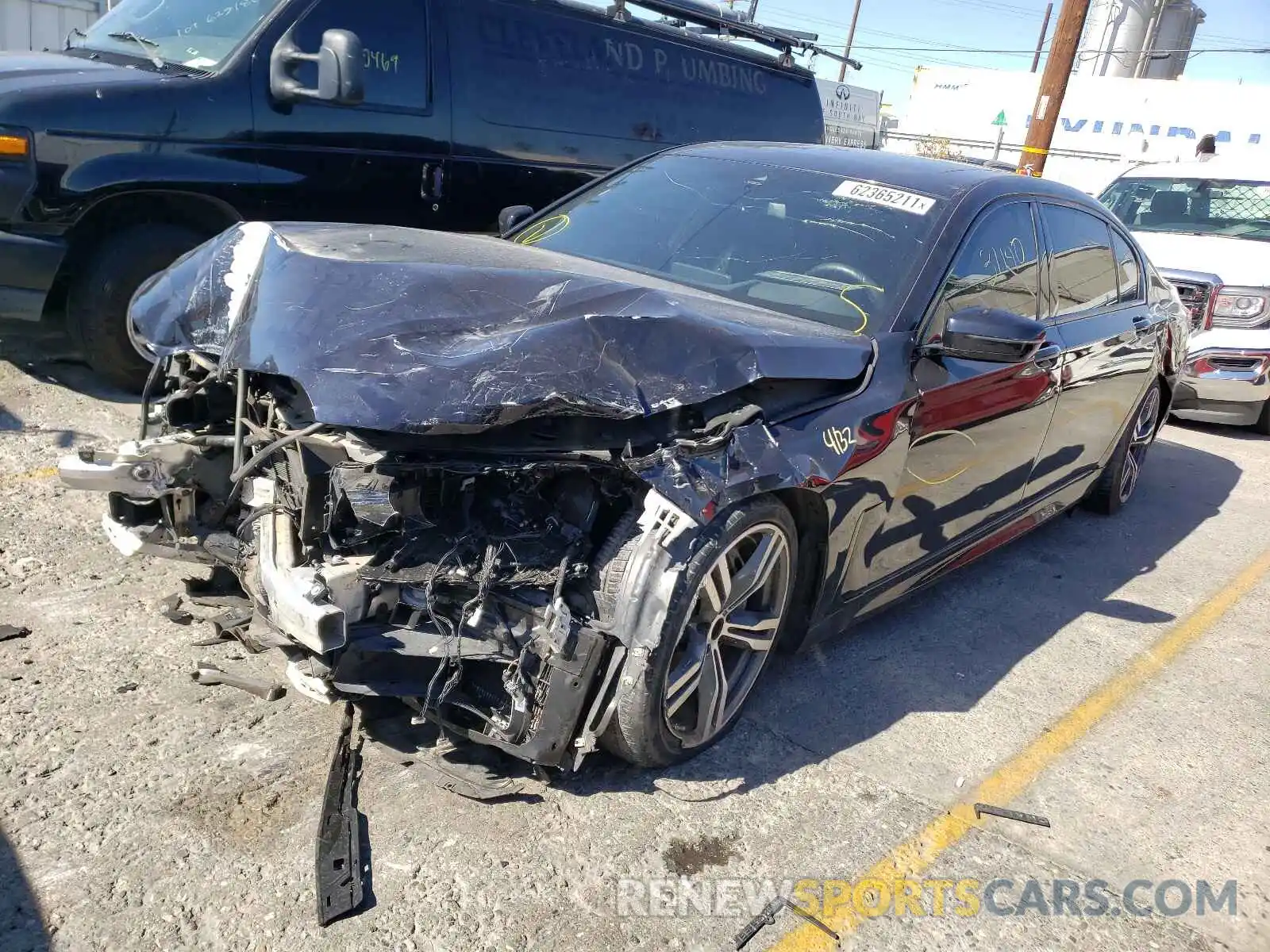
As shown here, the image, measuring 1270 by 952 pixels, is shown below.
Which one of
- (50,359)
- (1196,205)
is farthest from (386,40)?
(1196,205)

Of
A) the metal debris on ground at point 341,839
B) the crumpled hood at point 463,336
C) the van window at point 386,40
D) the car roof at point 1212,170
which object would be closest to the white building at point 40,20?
the van window at point 386,40

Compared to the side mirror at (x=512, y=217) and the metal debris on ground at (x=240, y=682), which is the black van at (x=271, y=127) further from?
the metal debris on ground at (x=240, y=682)

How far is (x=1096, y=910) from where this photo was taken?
8.77 ft

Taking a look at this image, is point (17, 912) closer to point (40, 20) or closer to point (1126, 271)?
point (1126, 271)

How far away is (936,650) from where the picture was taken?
13.2ft

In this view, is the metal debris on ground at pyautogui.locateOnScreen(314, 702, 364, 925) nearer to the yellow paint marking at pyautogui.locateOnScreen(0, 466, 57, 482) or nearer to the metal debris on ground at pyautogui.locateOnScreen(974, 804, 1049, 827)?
the metal debris on ground at pyautogui.locateOnScreen(974, 804, 1049, 827)

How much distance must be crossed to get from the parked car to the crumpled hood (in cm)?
604

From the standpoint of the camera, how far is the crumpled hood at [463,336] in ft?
8.21

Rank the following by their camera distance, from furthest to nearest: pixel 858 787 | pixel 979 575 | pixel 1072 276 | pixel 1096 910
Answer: pixel 979 575 < pixel 1072 276 < pixel 858 787 < pixel 1096 910

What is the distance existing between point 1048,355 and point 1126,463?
6.83 ft

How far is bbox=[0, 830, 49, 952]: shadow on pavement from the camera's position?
2.15 m

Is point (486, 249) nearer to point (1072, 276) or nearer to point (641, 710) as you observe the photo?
point (641, 710)

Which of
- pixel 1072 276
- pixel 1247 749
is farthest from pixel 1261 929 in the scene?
pixel 1072 276

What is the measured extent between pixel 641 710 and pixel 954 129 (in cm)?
3794
